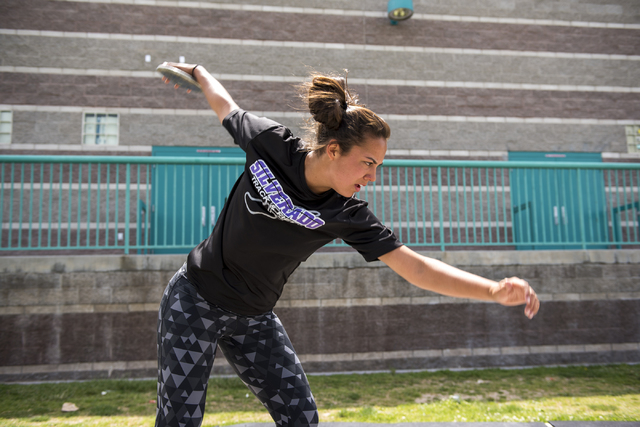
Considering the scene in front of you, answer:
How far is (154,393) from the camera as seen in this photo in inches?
195

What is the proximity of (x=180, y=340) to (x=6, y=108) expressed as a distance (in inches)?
392

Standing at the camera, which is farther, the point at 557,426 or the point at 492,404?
the point at 492,404

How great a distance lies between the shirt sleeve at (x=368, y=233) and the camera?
2031mm

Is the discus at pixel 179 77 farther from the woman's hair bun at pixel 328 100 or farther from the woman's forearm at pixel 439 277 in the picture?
the woman's forearm at pixel 439 277

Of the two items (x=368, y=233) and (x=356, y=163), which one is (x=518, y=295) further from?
(x=356, y=163)

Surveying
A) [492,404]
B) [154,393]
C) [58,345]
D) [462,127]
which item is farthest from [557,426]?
[462,127]

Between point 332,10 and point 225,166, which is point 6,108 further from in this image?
point 332,10

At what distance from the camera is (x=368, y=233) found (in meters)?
2.05

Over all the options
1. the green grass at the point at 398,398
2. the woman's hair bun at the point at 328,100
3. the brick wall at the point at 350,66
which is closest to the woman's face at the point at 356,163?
the woman's hair bun at the point at 328,100

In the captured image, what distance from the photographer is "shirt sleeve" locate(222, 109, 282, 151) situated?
6.98 ft

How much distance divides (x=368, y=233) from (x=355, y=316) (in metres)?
4.16

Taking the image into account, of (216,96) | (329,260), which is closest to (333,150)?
(216,96)

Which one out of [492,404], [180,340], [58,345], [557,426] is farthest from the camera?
[58,345]

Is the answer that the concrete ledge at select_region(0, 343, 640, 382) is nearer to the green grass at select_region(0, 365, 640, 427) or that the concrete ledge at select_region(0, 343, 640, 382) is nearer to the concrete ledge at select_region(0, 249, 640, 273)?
the green grass at select_region(0, 365, 640, 427)
